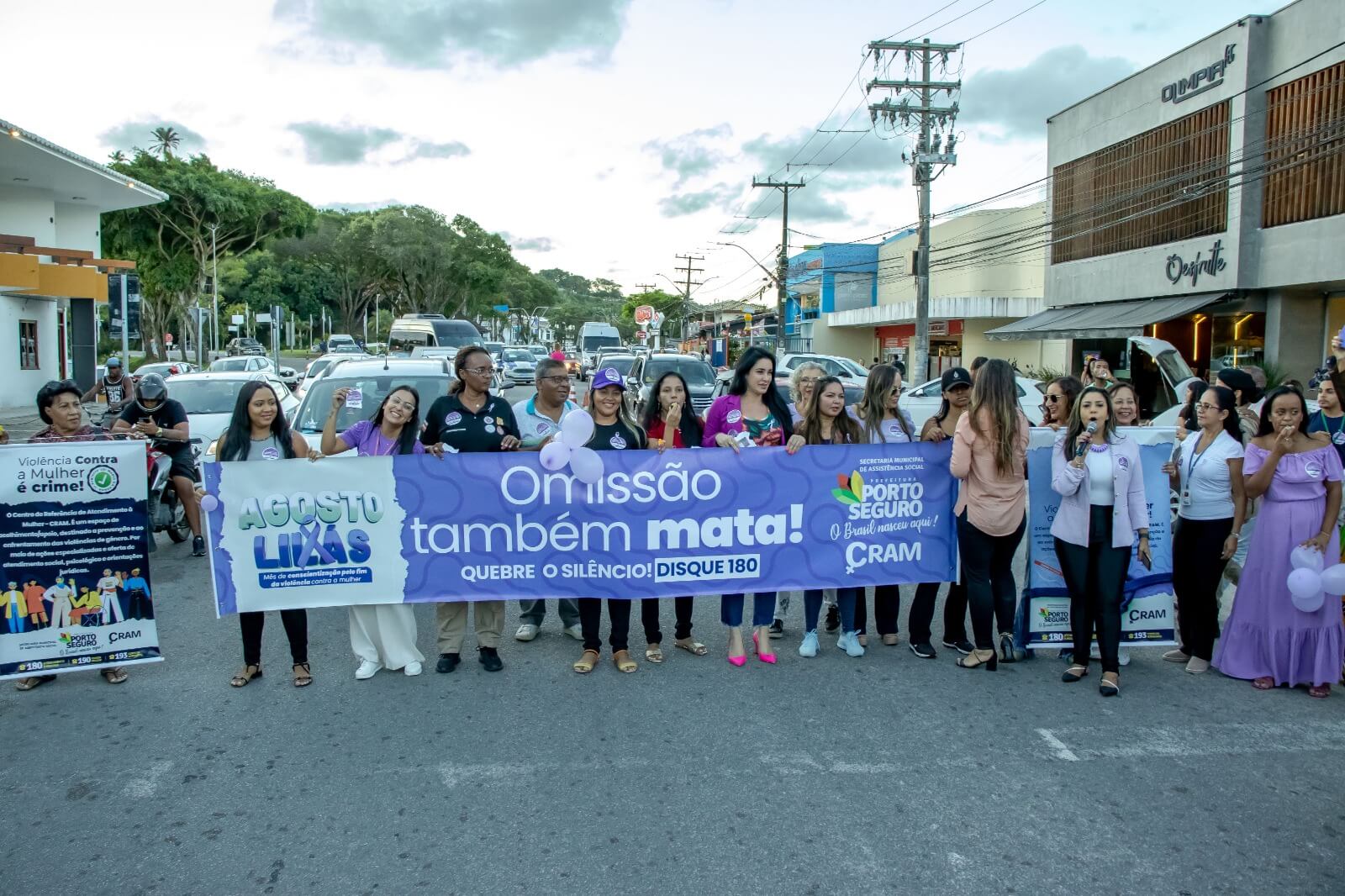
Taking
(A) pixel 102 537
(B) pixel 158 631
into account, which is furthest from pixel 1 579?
(B) pixel 158 631

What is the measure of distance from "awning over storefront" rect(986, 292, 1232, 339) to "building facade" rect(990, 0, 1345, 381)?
2.7 inches

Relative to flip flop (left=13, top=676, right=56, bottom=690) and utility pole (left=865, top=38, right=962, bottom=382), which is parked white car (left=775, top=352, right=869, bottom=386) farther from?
flip flop (left=13, top=676, right=56, bottom=690)

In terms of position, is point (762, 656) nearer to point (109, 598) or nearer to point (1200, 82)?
point (109, 598)

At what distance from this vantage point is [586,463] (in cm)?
592

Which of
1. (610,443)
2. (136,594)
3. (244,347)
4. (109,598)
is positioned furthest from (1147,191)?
(244,347)

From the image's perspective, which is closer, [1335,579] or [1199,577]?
[1335,579]

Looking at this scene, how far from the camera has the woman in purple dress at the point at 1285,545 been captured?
5.61 metres

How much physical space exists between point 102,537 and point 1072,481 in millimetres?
5416

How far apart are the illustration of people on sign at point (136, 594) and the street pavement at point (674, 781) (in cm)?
42

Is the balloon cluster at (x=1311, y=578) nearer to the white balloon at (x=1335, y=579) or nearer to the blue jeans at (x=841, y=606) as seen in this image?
the white balloon at (x=1335, y=579)

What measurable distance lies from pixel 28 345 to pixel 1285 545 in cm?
3566

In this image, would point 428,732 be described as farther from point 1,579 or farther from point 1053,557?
point 1053,557

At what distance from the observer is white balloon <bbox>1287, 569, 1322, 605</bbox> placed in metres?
5.43

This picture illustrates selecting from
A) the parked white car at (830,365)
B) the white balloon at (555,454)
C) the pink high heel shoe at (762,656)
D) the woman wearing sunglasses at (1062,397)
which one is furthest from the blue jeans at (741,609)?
the parked white car at (830,365)
